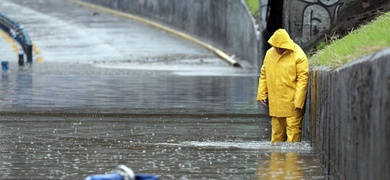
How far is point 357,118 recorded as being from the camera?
681 centimetres

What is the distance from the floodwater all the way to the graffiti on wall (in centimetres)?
176

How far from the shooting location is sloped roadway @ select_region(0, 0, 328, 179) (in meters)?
10.1

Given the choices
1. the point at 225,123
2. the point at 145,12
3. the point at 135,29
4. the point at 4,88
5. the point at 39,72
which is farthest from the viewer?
the point at 145,12

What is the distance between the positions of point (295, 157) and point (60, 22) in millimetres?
41954

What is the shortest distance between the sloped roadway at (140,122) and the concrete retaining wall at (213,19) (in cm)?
114

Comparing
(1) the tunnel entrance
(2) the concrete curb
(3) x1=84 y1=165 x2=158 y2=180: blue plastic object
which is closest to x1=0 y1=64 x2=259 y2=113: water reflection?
(1) the tunnel entrance

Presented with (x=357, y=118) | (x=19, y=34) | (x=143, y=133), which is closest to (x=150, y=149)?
(x=143, y=133)

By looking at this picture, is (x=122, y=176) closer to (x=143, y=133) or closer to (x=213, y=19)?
(x=143, y=133)

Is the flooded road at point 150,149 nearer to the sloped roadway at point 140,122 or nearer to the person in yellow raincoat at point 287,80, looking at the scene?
the sloped roadway at point 140,122

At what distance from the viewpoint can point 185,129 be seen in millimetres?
14602

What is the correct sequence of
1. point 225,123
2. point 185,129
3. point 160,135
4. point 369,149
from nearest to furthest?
1. point 369,149
2. point 160,135
3. point 185,129
4. point 225,123

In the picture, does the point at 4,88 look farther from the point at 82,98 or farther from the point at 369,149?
the point at 369,149

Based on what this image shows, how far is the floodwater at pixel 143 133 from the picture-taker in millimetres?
9984

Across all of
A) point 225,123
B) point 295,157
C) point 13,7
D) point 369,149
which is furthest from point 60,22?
point 369,149
